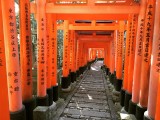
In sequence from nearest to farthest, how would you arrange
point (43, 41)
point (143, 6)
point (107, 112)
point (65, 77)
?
point (143, 6) → point (43, 41) → point (107, 112) → point (65, 77)

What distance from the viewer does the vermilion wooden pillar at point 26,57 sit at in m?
5.74

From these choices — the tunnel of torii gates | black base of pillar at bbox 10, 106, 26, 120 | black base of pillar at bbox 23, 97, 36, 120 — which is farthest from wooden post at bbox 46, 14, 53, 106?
black base of pillar at bbox 10, 106, 26, 120

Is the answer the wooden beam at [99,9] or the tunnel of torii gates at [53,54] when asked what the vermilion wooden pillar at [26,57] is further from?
the wooden beam at [99,9]

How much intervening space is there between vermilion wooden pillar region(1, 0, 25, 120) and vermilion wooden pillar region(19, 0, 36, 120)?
2.65 ft

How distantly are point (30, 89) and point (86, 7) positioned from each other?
303 centimetres

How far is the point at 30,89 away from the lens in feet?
19.6

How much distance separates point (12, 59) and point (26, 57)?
39.8 inches

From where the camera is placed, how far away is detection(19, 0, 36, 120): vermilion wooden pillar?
574cm

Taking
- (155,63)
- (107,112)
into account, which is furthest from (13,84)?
(107,112)

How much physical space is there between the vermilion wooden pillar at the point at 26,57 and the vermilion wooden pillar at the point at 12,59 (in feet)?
2.65

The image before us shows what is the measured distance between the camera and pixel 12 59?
15.9 ft

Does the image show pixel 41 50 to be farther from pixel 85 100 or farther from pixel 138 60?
pixel 85 100

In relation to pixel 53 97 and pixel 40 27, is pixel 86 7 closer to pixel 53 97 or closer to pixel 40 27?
pixel 40 27

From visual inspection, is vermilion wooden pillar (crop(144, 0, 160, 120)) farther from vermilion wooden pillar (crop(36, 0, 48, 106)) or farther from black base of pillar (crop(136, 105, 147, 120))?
vermilion wooden pillar (crop(36, 0, 48, 106))
